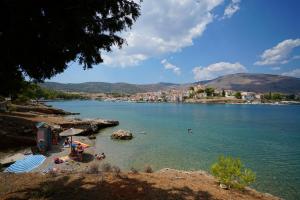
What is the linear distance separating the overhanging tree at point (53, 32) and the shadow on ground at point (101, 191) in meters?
4.36

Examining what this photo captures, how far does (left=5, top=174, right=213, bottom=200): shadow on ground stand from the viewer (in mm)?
9773

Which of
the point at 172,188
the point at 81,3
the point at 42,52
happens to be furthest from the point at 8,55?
the point at 172,188

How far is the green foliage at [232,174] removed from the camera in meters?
13.0

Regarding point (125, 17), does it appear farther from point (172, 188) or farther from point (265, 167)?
point (265, 167)

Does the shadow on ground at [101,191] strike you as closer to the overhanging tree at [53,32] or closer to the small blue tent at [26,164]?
the overhanging tree at [53,32]

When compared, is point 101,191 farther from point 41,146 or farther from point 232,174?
point 41,146

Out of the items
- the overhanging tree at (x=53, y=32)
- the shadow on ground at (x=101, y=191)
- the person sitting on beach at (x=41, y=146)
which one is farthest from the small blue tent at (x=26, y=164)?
the overhanging tree at (x=53, y=32)

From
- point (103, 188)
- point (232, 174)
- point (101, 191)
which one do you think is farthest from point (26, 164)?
point (232, 174)

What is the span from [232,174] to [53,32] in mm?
10714

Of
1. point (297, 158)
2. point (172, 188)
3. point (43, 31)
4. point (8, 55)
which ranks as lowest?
point (297, 158)

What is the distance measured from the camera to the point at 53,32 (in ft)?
24.6

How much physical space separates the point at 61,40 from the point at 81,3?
4.14ft

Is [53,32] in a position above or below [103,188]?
above

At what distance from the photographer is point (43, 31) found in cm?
782
